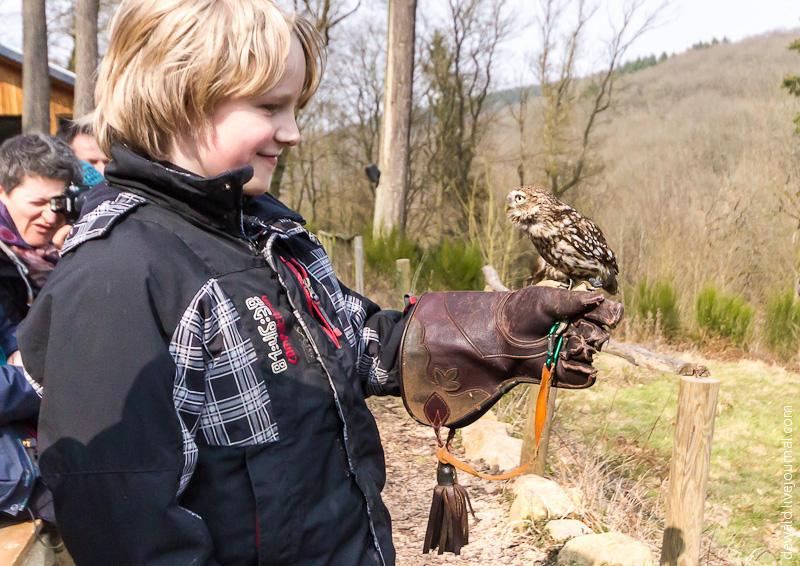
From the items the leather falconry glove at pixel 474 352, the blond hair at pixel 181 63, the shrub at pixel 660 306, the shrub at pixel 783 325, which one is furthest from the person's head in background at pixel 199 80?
the shrub at pixel 783 325

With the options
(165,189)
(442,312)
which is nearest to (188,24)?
(165,189)

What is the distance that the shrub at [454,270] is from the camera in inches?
282

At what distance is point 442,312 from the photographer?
164 cm

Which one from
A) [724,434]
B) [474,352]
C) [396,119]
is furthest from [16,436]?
[396,119]

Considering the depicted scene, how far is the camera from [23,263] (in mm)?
2072

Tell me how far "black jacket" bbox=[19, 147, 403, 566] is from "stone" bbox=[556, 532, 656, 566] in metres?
1.90

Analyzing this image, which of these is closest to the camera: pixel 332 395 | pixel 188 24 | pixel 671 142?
pixel 188 24

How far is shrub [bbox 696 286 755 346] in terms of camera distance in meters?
7.12

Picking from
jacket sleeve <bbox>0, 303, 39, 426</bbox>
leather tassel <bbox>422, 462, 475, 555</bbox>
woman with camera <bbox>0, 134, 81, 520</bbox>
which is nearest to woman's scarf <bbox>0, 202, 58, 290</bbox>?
woman with camera <bbox>0, 134, 81, 520</bbox>

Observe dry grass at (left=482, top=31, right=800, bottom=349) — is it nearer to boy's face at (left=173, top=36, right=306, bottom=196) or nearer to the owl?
the owl

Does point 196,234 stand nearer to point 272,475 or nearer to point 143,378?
point 143,378

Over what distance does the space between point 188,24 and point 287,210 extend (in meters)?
0.47

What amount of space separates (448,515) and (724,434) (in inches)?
178

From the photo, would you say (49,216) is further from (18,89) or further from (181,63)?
(18,89)
